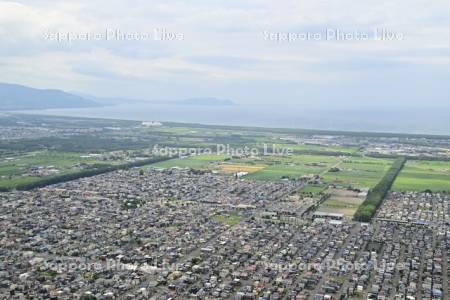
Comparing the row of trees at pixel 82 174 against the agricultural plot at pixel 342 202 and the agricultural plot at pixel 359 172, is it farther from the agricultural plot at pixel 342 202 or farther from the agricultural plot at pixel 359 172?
the agricultural plot at pixel 342 202

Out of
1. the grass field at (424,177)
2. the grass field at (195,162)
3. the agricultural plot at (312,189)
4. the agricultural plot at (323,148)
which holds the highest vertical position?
the agricultural plot at (323,148)

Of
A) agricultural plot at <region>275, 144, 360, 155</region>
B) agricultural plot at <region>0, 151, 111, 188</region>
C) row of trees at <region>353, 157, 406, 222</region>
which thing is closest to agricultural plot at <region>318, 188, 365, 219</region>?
row of trees at <region>353, 157, 406, 222</region>

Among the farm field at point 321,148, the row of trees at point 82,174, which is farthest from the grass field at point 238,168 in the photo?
the farm field at point 321,148

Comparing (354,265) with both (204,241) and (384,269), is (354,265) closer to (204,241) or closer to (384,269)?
(384,269)

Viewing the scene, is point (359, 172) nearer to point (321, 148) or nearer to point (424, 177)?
point (424, 177)

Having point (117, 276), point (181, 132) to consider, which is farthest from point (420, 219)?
point (181, 132)

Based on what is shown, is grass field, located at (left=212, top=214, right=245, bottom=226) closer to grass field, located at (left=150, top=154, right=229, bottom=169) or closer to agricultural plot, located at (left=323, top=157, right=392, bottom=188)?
agricultural plot, located at (left=323, top=157, right=392, bottom=188)

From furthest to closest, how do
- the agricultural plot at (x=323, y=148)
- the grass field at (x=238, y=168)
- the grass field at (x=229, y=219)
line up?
1. the agricultural plot at (x=323, y=148)
2. the grass field at (x=238, y=168)
3. the grass field at (x=229, y=219)
